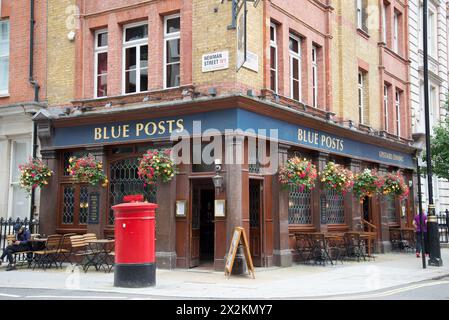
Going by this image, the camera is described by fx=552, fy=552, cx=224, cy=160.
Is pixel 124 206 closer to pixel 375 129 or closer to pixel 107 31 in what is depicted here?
pixel 107 31

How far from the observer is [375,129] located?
2323 cm

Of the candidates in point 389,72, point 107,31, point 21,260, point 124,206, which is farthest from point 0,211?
point 389,72

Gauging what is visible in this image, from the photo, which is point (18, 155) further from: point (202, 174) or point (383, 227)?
point (383, 227)

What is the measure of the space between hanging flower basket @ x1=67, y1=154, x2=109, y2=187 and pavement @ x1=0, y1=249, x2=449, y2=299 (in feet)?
8.98

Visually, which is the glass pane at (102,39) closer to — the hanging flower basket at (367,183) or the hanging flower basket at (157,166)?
the hanging flower basket at (157,166)

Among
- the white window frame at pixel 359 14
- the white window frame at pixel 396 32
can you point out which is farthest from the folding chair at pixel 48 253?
the white window frame at pixel 396 32

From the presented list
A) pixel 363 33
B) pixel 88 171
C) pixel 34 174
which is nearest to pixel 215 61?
pixel 88 171

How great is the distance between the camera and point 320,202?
1866cm

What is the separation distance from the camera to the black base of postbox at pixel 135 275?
11500 mm

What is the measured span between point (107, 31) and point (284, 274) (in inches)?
380

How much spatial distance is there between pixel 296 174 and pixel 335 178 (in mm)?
2570

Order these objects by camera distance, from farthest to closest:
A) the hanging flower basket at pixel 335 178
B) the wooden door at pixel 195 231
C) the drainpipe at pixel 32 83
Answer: the drainpipe at pixel 32 83, the hanging flower basket at pixel 335 178, the wooden door at pixel 195 231

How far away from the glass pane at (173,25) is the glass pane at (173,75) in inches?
42.7

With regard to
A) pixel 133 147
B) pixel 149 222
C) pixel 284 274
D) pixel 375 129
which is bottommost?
pixel 284 274
